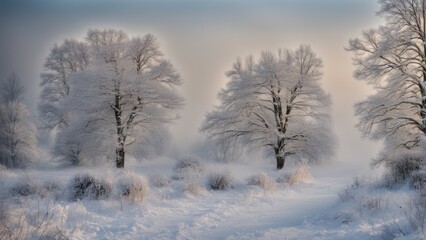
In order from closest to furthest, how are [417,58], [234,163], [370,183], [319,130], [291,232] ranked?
[291,232] < [370,183] < [417,58] < [319,130] < [234,163]

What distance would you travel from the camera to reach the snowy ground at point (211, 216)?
23.7 ft

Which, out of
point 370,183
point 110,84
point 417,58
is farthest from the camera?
point 110,84

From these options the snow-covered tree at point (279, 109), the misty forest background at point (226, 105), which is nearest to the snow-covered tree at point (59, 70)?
the misty forest background at point (226, 105)

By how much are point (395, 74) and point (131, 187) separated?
14.5m

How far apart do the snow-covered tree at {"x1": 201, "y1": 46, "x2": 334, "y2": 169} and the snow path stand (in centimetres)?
1185

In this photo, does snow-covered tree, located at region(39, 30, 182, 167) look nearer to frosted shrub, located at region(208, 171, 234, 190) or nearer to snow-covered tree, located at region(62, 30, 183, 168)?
snow-covered tree, located at region(62, 30, 183, 168)

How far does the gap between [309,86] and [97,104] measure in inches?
509

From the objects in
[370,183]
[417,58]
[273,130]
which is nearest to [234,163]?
[273,130]

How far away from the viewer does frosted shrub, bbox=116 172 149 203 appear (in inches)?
410

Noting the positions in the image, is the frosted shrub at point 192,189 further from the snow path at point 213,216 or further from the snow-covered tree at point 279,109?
the snow-covered tree at point 279,109

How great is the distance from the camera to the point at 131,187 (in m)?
10.7

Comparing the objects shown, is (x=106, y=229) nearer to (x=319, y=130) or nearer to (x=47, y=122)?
(x=319, y=130)

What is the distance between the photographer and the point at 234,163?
3216cm

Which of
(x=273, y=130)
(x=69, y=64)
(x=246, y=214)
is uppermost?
(x=69, y=64)
